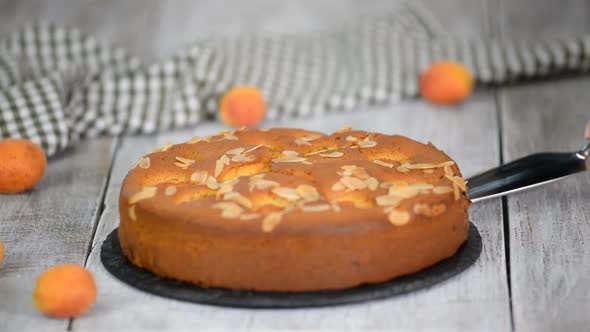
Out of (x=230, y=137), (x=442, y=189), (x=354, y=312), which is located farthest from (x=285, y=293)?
(x=230, y=137)

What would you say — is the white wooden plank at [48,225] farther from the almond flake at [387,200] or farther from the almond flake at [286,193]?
the almond flake at [387,200]

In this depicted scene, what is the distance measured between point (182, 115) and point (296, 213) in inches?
45.6

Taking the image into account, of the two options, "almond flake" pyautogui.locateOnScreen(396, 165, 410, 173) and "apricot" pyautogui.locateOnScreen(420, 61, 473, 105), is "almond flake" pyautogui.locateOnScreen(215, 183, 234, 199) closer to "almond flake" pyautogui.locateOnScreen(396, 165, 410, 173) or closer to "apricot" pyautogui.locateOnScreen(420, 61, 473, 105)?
"almond flake" pyautogui.locateOnScreen(396, 165, 410, 173)

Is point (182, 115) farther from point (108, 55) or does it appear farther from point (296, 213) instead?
point (296, 213)

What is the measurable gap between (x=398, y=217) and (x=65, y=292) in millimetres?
525

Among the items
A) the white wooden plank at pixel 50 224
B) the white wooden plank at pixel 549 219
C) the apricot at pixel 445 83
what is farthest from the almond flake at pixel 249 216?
the apricot at pixel 445 83

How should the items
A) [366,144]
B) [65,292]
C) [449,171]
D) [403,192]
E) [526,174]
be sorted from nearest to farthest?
1. [65,292]
2. [403,192]
3. [449,171]
4. [366,144]
5. [526,174]

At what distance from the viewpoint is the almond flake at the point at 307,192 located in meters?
1.55

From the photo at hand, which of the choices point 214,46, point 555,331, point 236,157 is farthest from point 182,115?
point 555,331

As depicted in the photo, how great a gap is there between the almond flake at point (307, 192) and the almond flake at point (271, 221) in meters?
0.08

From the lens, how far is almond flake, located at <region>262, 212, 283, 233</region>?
4.83 ft

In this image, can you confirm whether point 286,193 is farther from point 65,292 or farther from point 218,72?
point 218,72

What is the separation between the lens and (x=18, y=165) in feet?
6.74

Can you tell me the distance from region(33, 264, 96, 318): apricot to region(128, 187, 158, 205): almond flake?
0.16m
